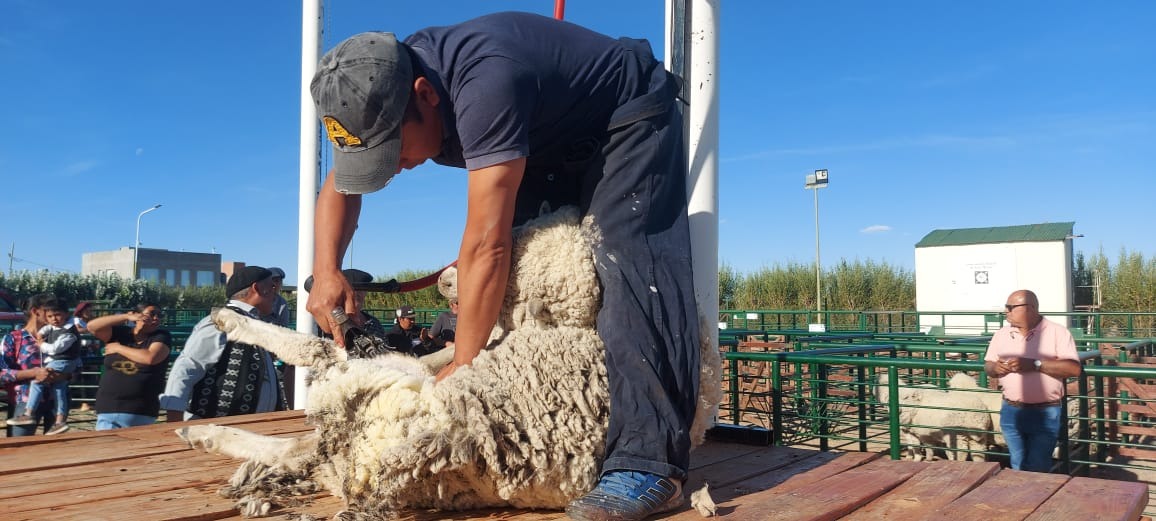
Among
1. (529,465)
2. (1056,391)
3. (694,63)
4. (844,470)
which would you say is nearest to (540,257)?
(529,465)

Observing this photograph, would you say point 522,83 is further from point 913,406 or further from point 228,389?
point 913,406

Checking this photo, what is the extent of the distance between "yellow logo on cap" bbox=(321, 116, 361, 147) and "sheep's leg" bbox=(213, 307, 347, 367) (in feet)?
2.18

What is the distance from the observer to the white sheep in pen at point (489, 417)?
1767 mm

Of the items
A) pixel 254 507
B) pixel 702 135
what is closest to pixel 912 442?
pixel 702 135

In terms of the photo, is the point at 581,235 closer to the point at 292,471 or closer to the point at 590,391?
the point at 590,391

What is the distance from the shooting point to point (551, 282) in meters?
2.02

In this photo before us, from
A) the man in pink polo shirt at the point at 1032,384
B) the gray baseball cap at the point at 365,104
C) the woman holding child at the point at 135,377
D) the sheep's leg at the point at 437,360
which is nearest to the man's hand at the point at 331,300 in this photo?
the sheep's leg at the point at 437,360

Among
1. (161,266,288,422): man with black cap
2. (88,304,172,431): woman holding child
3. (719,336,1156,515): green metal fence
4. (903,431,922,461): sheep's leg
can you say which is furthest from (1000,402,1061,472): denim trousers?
(88,304,172,431): woman holding child

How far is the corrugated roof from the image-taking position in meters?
21.5

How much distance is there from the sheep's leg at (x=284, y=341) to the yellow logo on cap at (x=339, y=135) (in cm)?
66

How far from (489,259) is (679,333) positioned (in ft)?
1.86

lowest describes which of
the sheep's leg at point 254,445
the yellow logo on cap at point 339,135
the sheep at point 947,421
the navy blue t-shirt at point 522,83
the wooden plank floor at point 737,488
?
the sheep at point 947,421

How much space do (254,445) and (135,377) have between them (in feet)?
13.5

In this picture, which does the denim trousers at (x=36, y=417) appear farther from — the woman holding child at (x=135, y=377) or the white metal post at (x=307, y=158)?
the white metal post at (x=307, y=158)
